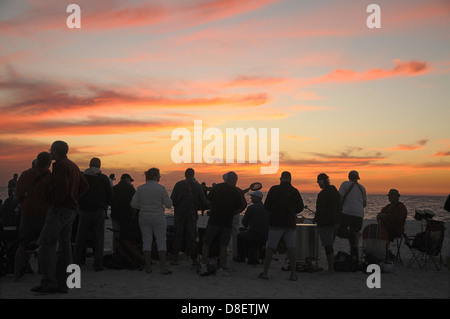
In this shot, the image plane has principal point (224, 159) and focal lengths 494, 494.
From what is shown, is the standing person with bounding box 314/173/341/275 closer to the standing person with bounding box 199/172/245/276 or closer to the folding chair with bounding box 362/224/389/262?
the folding chair with bounding box 362/224/389/262

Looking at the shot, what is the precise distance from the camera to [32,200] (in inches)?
310

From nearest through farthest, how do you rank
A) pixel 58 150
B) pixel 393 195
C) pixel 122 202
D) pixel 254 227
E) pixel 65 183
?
pixel 65 183
pixel 58 150
pixel 122 202
pixel 254 227
pixel 393 195

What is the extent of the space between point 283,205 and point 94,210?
3.67 meters

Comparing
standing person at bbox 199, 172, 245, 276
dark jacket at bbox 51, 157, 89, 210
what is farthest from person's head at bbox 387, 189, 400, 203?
dark jacket at bbox 51, 157, 89, 210

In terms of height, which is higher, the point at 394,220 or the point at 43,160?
the point at 43,160

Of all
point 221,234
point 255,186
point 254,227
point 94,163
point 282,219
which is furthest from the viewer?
point 255,186

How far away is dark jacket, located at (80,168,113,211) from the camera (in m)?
9.60

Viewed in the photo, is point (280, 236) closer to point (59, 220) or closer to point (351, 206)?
point (351, 206)

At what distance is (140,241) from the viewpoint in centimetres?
1060

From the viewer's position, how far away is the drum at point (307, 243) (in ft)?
34.6

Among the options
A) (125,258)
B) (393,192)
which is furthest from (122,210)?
(393,192)

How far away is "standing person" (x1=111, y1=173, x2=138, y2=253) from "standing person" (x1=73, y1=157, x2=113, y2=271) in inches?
27.7
